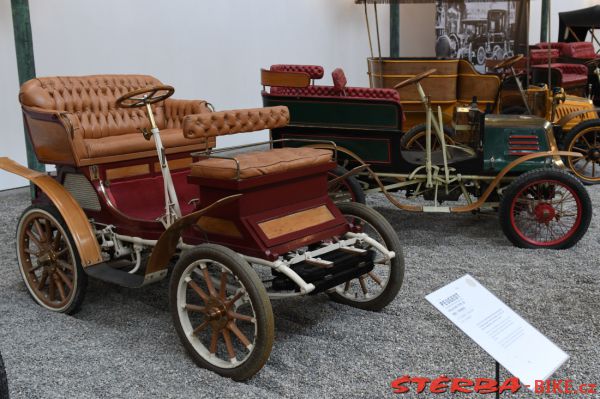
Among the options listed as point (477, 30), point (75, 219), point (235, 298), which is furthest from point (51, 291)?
point (477, 30)

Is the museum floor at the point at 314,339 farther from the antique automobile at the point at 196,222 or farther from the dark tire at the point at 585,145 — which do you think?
the dark tire at the point at 585,145

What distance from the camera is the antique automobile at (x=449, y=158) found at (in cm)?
452

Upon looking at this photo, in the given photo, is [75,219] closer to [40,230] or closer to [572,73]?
[40,230]

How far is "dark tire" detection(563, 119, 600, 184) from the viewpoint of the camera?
6.29 metres

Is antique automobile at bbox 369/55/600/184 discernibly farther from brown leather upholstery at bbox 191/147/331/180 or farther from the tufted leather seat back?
brown leather upholstery at bbox 191/147/331/180

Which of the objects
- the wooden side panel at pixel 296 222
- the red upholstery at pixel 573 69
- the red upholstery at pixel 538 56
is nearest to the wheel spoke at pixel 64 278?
the wooden side panel at pixel 296 222

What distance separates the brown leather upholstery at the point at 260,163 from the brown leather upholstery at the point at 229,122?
0.13 m

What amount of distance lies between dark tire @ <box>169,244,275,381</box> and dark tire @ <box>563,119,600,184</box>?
4.47 metres

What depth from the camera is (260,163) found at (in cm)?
296

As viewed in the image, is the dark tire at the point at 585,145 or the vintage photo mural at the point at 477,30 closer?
the dark tire at the point at 585,145

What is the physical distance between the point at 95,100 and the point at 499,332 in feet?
10.1

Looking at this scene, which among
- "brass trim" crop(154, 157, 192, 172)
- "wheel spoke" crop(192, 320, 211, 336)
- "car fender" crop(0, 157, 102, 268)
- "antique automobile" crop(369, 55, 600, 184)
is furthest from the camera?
"antique automobile" crop(369, 55, 600, 184)

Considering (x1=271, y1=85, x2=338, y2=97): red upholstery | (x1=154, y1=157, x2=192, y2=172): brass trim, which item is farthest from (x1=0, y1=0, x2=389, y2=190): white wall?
(x1=154, y1=157, x2=192, y2=172): brass trim

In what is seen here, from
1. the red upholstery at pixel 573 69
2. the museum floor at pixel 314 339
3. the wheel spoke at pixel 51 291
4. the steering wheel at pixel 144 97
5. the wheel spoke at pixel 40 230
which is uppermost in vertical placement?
the steering wheel at pixel 144 97
